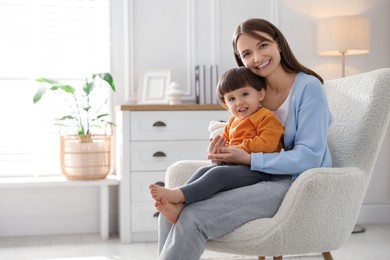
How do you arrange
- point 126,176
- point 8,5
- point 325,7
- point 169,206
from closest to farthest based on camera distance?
point 169,206 < point 126,176 < point 8,5 < point 325,7

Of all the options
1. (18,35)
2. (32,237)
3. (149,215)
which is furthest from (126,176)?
(18,35)

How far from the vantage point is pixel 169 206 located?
5.72 feet

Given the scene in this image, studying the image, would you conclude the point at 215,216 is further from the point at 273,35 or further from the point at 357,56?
the point at 357,56

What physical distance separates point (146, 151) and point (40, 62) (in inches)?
35.3

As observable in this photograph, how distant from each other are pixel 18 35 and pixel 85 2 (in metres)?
0.45

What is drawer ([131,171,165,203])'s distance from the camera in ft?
11.1

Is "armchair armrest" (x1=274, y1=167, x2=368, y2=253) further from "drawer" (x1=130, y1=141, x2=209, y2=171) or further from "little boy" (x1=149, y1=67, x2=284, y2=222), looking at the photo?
"drawer" (x1=130, y1=141, x2=209, y2=171)

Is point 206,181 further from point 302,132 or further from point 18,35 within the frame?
point 18,35

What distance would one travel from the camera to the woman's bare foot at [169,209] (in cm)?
174

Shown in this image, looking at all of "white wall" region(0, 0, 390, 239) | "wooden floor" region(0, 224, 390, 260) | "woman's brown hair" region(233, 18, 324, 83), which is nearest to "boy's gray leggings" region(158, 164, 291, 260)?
"woman's brown hair" region(233, 18, 324, 83)

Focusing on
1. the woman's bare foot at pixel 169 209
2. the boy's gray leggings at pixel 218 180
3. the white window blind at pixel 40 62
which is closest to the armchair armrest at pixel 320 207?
the boy's gray leggings at pixel 218 180

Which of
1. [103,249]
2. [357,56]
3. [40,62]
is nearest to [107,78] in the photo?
[40,62]

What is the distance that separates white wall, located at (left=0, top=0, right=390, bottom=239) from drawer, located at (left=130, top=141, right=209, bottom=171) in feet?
1.54

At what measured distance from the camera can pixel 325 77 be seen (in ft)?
13.2
